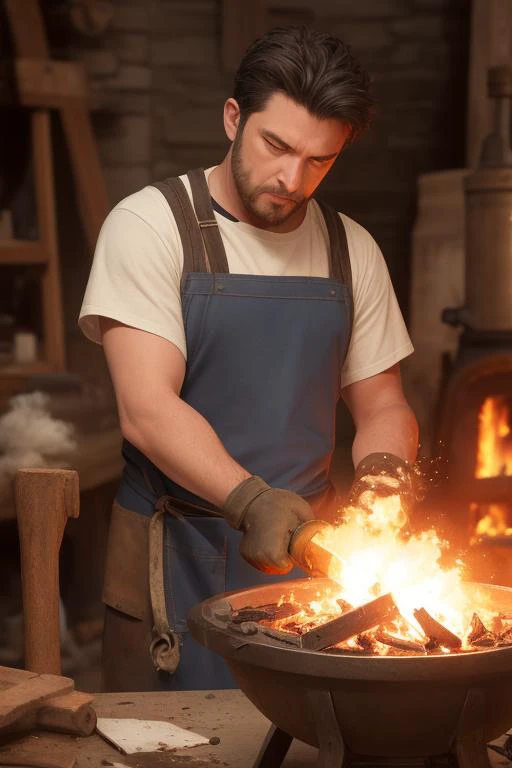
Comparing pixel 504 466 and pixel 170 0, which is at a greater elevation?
pixel 170 0

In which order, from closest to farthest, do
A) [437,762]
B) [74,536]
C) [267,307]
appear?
[437,762], [267,307], [74,536]

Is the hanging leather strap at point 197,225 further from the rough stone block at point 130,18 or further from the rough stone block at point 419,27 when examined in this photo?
the rough stone block at point 419,27

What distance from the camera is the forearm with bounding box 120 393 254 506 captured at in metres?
2.32

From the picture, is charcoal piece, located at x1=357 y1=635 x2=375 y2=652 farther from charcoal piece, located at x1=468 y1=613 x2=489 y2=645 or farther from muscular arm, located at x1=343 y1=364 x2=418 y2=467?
muscular arm, located at x1=343 y1=364 x2=418 y2=467

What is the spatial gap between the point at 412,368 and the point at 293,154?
2.74 meters

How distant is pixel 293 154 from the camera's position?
2.49m

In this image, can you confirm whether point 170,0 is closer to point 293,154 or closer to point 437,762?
point 293,154

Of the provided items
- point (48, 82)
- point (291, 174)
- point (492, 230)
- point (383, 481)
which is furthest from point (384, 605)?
point (48, 82)

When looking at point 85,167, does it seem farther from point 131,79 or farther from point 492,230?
point 492,230

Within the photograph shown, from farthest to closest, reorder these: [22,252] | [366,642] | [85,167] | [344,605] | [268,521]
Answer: [85,167], [22,252], [268,521], [344,605], [366,642]

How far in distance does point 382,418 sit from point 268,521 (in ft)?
2.29

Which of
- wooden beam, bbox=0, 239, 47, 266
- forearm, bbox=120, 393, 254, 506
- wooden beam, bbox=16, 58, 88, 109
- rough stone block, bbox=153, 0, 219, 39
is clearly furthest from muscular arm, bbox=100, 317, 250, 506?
rough stone block, bbox=153, 0, 219, 39

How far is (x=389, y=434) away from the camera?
8.65 ft

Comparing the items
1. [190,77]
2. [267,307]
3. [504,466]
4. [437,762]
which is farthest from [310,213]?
[190,77]
